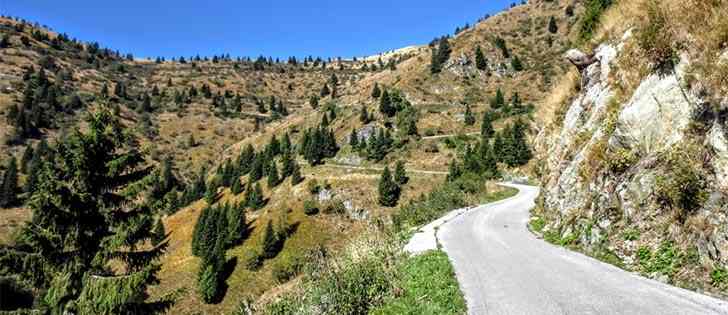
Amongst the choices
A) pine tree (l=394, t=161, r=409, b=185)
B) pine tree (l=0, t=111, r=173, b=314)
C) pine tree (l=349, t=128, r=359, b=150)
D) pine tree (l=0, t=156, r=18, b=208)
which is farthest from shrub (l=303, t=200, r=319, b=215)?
pine tree (l=0, t=156, r=18, b=208)

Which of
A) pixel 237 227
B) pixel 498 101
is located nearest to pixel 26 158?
pixel 237 227

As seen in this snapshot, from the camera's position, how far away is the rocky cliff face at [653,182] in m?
8.96

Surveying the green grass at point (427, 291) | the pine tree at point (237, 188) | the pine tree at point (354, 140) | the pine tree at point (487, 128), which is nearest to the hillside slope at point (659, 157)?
the green grass at point (427, 291)

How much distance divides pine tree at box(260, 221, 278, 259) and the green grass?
148 feet

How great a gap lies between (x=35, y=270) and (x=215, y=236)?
45.9 meters

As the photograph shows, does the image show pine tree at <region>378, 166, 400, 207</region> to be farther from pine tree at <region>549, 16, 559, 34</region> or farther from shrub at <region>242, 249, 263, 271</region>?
pine tree at <region>549, 16, 559, 34</region>

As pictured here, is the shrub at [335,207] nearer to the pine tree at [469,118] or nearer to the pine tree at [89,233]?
the pine tree at [469,118]

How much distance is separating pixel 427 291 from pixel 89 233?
42.8 ft

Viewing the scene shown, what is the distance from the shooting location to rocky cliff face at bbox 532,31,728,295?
8961 millimetres

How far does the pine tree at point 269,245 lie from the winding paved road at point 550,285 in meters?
42.1

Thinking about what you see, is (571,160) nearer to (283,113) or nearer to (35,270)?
(35,270)

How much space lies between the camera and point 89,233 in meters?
16.4

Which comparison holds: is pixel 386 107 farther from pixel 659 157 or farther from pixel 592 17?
pixel 659 157

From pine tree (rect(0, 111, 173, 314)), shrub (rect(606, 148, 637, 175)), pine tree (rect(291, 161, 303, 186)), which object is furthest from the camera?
pine tree (rect(291, 161, 303, 186))
